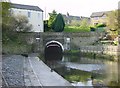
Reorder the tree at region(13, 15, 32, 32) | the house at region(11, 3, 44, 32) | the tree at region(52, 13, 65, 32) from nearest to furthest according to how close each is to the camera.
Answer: the tree at region(13, 15, 32, 32)
the tree at region(52, 13, 65, 32)
the house at region(11, 3, 44, 32)

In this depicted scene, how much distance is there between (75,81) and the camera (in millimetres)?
18266

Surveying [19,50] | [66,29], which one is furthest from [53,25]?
[19,50]

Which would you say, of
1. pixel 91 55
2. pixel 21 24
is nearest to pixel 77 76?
pixel 91 55

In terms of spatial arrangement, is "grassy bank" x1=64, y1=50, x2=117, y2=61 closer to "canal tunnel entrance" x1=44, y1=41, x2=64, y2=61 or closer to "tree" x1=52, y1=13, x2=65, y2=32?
"canal tunnel entrance" x1=44, y1=41, x2=64, y2=61

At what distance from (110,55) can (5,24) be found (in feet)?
41.5

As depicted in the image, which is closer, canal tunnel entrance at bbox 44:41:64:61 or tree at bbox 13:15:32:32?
tree at bbox 13:15:32:32

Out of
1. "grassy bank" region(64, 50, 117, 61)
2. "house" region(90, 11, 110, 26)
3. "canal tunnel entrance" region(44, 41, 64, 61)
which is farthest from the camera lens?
"house" region(90, 11, 110, 26)

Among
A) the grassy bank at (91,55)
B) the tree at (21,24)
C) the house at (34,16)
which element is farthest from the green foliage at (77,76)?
the house at (34,16)

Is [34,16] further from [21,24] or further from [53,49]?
[21,24]

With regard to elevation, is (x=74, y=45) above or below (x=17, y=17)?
below

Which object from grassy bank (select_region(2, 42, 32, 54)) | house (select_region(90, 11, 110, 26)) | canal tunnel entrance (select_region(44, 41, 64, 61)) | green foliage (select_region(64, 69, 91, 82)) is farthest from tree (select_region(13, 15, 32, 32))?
house (select_region(90, 11, 110, 26))

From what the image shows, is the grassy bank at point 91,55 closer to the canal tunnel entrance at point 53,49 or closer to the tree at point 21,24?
the canal tunnel entrance at point 53,49

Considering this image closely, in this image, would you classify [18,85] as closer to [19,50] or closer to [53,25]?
[19,50]

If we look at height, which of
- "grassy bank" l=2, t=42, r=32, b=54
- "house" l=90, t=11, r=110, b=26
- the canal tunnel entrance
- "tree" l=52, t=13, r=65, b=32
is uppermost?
"house" l=90, t=11, r=110, b=26
